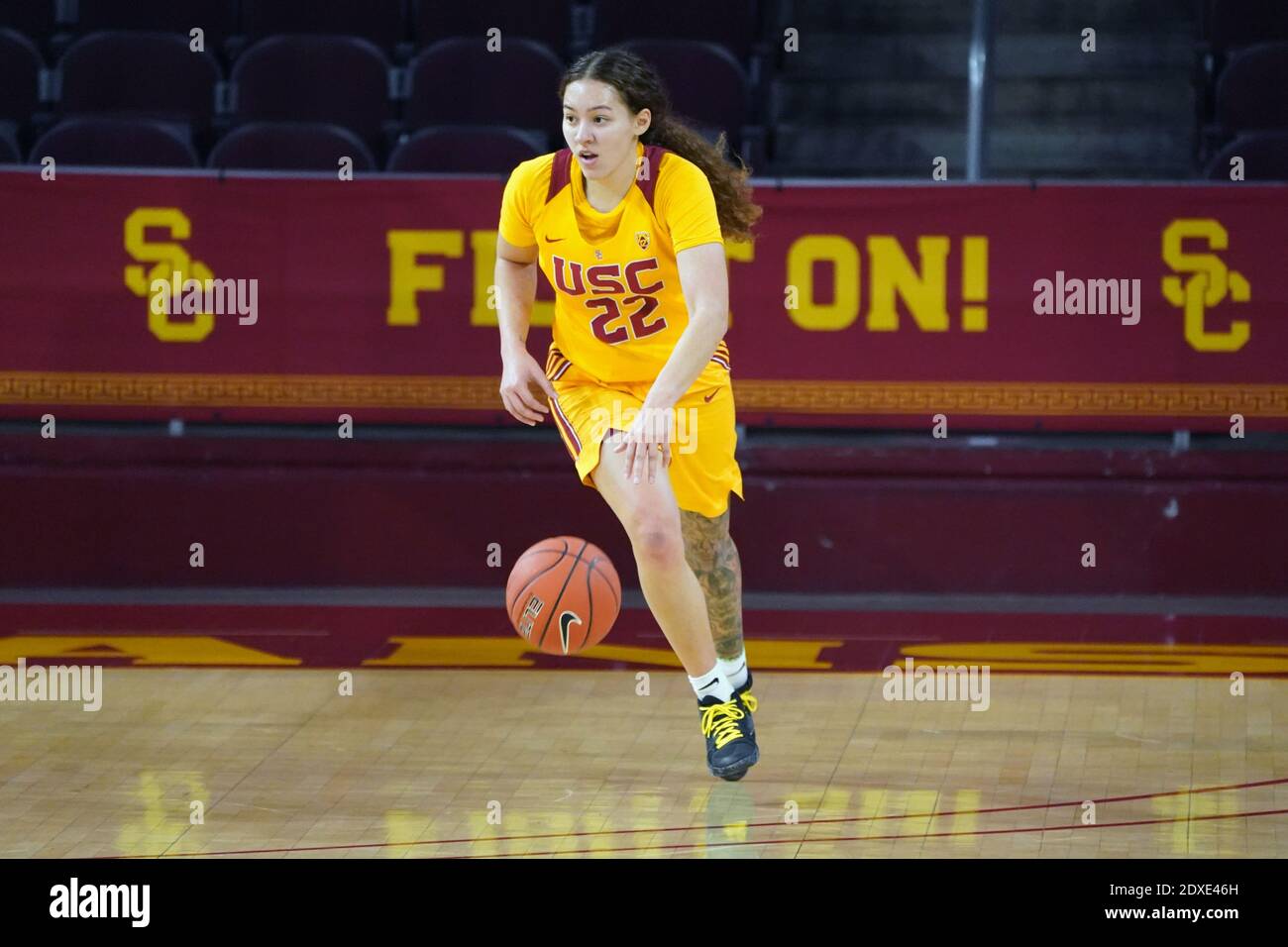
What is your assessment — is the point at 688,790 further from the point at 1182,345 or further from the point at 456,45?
the point at 456,45

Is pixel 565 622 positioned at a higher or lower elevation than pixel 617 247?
lower

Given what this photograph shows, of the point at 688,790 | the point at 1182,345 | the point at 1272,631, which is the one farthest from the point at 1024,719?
the point at 1182,345

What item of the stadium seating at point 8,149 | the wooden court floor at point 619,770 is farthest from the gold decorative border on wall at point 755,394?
the wooden court floor at point 619,770

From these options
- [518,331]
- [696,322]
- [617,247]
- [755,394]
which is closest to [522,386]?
[518,331]

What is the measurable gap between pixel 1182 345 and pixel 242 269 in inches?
164

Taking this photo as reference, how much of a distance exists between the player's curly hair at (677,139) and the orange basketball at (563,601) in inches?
44.1

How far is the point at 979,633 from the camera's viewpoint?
8625 millimetres

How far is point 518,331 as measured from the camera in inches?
245

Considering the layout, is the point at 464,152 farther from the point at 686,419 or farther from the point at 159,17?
the point at 686,419

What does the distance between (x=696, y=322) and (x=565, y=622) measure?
1.09m

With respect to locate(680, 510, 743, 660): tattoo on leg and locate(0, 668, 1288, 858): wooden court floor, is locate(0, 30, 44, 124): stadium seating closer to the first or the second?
locate(0, 668, 1288, 858): wooden court floor

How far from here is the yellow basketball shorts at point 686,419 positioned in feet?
20.1

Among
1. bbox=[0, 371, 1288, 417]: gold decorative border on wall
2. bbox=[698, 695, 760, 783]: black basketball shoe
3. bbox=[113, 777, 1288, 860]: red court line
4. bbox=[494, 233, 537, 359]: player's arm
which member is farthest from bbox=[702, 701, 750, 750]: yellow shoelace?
bbox=[0, 371, 1288, 417]: gold decorative border on wall

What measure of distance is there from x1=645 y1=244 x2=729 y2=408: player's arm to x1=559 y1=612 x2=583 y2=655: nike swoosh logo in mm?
844
